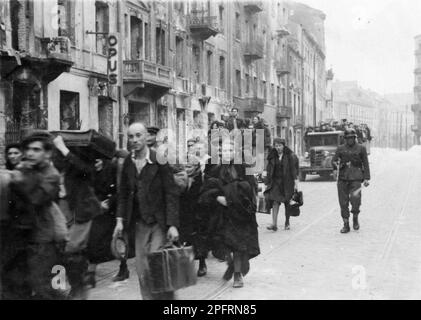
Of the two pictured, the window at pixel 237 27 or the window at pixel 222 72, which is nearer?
the window at pixel 222 72

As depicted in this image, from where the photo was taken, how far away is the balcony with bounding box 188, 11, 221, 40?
95.6 feet

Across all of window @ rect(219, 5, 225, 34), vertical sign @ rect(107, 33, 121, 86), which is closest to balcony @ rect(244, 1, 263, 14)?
window @ rect(219, 5, 225, 34)

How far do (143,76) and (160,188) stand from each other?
677 inches

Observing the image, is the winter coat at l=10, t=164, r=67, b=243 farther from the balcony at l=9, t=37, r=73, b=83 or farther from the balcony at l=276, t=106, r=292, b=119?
the balcony at l=276, t=106, r=292, b=119

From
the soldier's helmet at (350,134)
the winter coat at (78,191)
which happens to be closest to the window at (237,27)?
the soldier's helmet at (350,134)

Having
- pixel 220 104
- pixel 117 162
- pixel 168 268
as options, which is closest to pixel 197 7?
pixel 220 104

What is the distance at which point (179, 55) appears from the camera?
92.7 feet

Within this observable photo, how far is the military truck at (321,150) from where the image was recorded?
27719mm

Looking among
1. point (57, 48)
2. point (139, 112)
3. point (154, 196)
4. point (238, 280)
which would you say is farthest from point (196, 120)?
point (154, 196)

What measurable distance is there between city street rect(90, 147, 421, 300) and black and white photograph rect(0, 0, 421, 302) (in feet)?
0.11

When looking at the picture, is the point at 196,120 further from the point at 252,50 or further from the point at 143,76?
the point at 252,50

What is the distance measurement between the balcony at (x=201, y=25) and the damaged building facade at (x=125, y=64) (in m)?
0.05

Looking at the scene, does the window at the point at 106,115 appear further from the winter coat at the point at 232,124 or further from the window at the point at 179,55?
the winter coat at the point at 232,124
